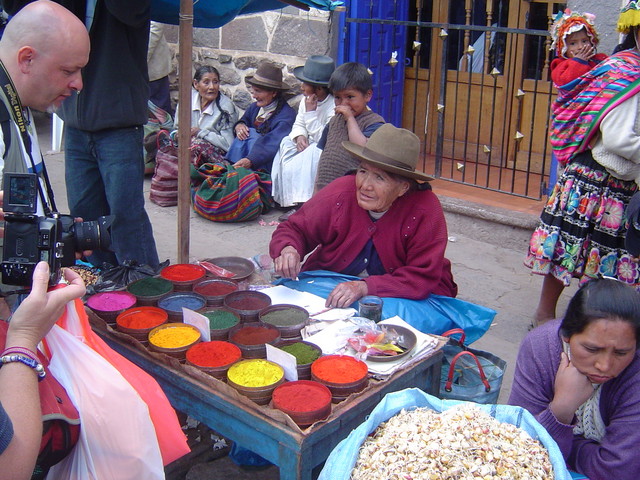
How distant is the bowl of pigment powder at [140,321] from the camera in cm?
235

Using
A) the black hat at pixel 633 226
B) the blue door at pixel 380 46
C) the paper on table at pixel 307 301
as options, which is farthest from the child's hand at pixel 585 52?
the blue door at pixel 380 46

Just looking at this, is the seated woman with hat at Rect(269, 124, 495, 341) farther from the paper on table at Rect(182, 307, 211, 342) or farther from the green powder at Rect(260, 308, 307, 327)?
the paper on table at Rect(182, 307, 211, 342)

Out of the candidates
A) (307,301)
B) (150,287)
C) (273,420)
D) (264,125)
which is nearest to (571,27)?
(307,301)

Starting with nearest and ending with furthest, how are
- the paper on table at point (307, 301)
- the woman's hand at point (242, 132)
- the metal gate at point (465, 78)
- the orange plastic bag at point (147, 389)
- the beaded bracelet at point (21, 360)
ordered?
1. the beaded bracelet at point (21, 360)
2. the orange plastic bag at point (147, 389)
3. the paper on table at point (307, 301)
4. the metal gate at point (465, 78)
5. the woman's hand at point (242, 132)

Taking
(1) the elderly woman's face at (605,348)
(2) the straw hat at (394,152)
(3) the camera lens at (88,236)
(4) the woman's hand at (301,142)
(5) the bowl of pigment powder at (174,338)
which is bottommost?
(5) the bowl of pigment powder at (174,338)

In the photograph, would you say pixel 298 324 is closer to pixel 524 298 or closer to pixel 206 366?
pixel 206 366

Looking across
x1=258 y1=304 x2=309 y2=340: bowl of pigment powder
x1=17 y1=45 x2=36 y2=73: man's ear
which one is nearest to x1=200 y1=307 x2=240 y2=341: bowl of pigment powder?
x1=258 y1=304 x2=309 y2=340: bowl of pigment powder

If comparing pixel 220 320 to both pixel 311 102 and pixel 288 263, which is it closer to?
pixel 288 263

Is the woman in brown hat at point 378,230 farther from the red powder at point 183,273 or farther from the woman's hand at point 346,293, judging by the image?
the red powder at point 183,273

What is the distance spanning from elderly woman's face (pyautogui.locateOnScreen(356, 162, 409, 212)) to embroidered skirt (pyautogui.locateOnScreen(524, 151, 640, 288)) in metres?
1.05

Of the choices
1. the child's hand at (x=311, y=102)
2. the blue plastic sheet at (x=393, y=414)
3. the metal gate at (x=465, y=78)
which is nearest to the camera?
the blue plastic sheet at (x=393, y=414)

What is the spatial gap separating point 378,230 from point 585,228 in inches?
47.0

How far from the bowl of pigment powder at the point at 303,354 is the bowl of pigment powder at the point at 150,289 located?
1.96 feet

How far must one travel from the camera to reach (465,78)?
20.6 ft
